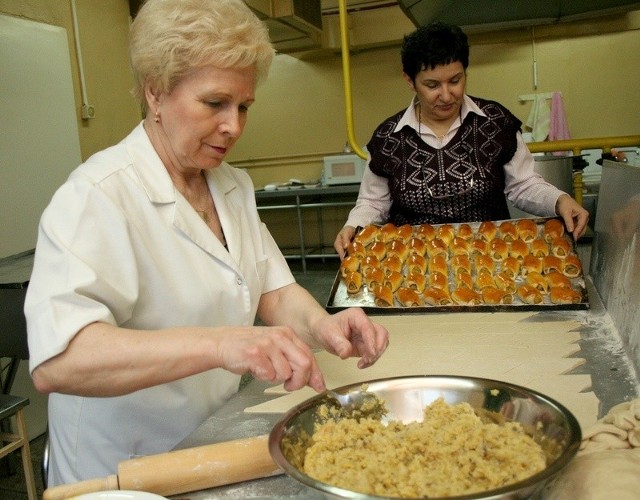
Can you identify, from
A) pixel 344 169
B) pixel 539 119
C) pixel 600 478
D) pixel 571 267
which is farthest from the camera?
pixel 344 169

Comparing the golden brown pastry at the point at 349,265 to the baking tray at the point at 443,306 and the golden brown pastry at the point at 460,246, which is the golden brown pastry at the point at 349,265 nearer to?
the baking tray at the point at 443,306

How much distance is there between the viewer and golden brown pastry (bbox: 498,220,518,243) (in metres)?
2.50

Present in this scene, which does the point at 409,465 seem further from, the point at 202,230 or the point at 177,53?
the point at 177,53

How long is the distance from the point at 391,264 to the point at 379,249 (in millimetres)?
127

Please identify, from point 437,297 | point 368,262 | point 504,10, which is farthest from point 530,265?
point 504,10

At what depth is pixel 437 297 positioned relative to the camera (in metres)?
2.24

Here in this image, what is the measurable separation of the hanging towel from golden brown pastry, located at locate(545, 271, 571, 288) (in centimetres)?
409

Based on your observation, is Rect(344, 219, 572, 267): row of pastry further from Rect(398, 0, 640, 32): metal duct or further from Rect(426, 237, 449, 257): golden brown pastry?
Rect(398, 0, 640, 32): metal duct

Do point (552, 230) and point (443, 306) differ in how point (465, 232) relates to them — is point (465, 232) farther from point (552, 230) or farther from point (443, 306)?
point (443, 306)

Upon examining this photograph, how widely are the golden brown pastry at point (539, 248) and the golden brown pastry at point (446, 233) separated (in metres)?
0.31

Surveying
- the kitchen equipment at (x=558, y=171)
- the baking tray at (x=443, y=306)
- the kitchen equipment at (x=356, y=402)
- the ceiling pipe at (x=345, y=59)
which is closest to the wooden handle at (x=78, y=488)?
the kitchen equipment at (x=356, y=402)

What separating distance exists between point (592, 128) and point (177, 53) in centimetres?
577

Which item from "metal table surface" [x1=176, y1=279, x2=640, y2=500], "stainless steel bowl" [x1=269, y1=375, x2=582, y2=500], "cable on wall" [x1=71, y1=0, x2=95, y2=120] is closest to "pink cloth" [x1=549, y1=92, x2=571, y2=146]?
"cable on wall" [x1=71, y1=0, x2=95, y2=120]

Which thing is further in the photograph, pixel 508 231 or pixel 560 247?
pixel 508 231
